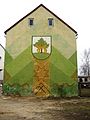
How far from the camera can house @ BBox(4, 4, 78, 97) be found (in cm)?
3042

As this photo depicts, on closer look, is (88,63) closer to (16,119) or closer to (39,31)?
(39,31)

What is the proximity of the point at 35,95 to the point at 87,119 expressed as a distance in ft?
55.3

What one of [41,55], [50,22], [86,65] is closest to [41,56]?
[41,55]

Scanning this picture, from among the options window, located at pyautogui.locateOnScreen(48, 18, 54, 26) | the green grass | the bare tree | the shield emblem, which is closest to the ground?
the green grass

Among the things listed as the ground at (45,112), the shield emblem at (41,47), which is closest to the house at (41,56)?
the shield emblem at (41,47)

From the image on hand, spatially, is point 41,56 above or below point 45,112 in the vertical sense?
above

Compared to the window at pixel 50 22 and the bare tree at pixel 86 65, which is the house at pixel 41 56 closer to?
the window at pixel 50 22

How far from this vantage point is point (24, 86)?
100ft

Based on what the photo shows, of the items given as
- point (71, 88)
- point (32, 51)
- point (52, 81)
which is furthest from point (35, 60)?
point (71, 88)

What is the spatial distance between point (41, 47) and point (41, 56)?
1169 millimetres

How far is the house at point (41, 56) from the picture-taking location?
→ 3042cm

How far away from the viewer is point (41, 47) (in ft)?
103

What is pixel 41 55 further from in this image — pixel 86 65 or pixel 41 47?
pixel 86 65

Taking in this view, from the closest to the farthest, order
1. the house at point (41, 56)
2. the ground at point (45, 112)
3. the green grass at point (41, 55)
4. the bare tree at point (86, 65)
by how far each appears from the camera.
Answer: the ground at point (45, 112)
the house at point (41, 56)
the green grass at point (41, 55)
the bare tree at point (86, 65)
